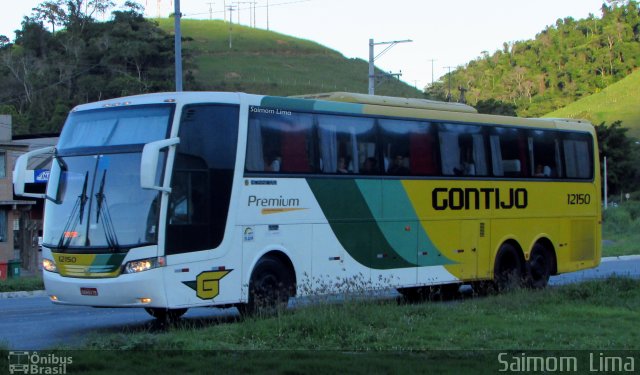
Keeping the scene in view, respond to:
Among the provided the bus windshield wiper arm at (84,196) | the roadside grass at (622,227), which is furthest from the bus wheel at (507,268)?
the roadside grass at (622,227)

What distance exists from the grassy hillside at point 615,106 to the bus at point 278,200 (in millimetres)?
98321

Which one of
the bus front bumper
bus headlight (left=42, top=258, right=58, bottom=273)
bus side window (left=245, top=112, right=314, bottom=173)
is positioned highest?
bus side window (left=245, top=112, right=314, bottom=173)

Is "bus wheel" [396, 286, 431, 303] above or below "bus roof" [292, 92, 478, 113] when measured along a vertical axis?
below

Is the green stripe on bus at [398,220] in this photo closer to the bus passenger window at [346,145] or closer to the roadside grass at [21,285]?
the bus passenger window at [346,145]

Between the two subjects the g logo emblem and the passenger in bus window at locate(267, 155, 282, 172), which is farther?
the passenger in bus window at locate(267, 155, 282, 172)

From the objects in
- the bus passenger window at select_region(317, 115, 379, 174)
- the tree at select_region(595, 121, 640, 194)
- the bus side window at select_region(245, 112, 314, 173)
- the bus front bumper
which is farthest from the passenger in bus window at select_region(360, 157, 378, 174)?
the tree at select_region(595, 121, 640, 194)

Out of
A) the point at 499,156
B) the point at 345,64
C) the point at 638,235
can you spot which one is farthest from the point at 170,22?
the point at 499,156

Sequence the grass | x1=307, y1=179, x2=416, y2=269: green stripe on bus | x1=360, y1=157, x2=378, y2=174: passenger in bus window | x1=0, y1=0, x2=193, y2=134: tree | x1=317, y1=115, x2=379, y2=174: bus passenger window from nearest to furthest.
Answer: the grass, x1=307, y1=179, x2=416, y2=269: green stripe on bus, x1=317, y1=115, x2=379, y2=174: bus passenger window, x1=360, y1=157, x2=378, y2=174: passenger in bus window, x1=0, y1=0, x2=193, y2=134: tree

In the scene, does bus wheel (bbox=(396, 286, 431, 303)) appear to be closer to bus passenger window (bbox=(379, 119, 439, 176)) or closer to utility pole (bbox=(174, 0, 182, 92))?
bus passenger window (bbox=(379, 119, 439, 176))

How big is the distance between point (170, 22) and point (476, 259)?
157 meters

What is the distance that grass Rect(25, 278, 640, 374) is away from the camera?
8.73 meters

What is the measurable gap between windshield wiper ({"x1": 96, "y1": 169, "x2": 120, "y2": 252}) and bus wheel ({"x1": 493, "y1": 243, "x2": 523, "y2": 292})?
8.34 metres

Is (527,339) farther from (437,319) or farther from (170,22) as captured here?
(170,22)

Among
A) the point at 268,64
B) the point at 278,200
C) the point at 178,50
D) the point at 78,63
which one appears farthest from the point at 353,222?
the point at 268,64
